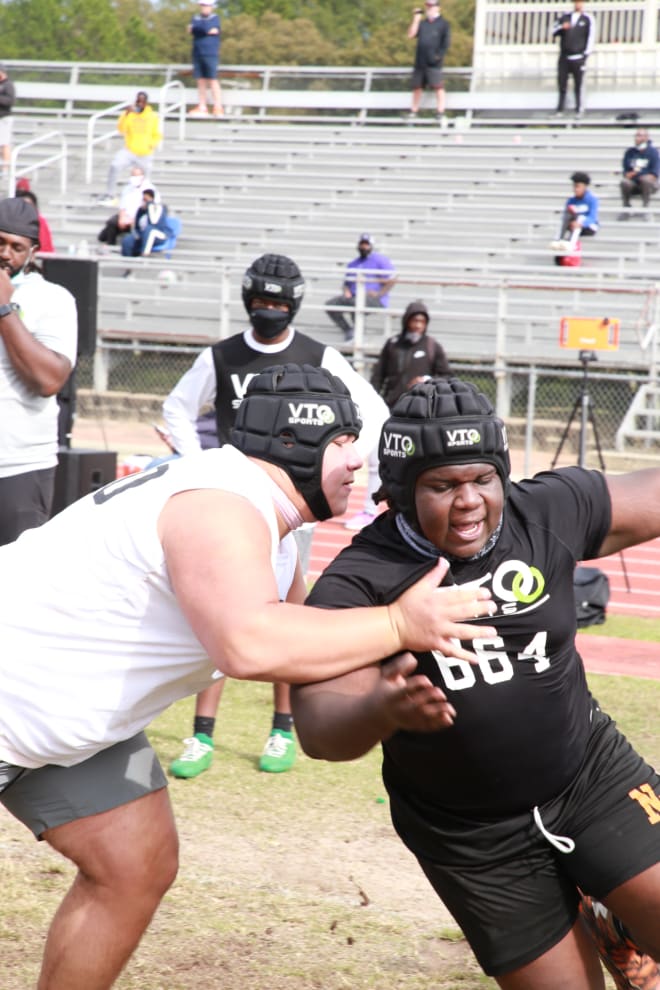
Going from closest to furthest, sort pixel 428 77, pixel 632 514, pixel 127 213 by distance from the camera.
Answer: pixel 632 514 → pixel 127 213 → pixel 428 77

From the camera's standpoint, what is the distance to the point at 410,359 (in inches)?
510

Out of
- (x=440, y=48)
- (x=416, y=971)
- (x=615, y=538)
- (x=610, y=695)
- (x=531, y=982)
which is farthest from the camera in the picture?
(x=440, y=48)

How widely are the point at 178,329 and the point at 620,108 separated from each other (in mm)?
11455

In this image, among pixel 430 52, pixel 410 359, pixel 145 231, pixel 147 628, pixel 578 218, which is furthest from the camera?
pixel 430 52

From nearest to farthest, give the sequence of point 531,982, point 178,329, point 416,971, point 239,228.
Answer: point 531,982 → point 416,971 → point 178,329 → point 239,228

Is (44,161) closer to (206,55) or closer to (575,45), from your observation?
(206,55)

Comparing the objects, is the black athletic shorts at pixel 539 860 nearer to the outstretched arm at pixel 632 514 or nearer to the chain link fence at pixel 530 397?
the outstretched arm at pixel 632 514

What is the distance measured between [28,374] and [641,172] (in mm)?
16648

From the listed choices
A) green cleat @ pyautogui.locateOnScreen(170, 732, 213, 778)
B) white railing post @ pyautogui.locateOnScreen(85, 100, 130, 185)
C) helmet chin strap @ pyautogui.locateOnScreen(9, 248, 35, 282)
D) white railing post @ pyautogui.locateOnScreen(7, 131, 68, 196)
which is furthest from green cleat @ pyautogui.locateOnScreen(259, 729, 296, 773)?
white railing post @ pyautogui.locateOnScreen(85, 100, 130, 185)

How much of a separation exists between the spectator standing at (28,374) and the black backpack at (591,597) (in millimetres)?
4532

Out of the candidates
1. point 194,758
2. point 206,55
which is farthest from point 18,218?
point 206,55

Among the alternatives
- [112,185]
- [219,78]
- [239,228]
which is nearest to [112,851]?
[239,228]

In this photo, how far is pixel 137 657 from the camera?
3025mm

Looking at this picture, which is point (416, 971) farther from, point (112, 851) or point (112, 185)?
point (112, 185)
